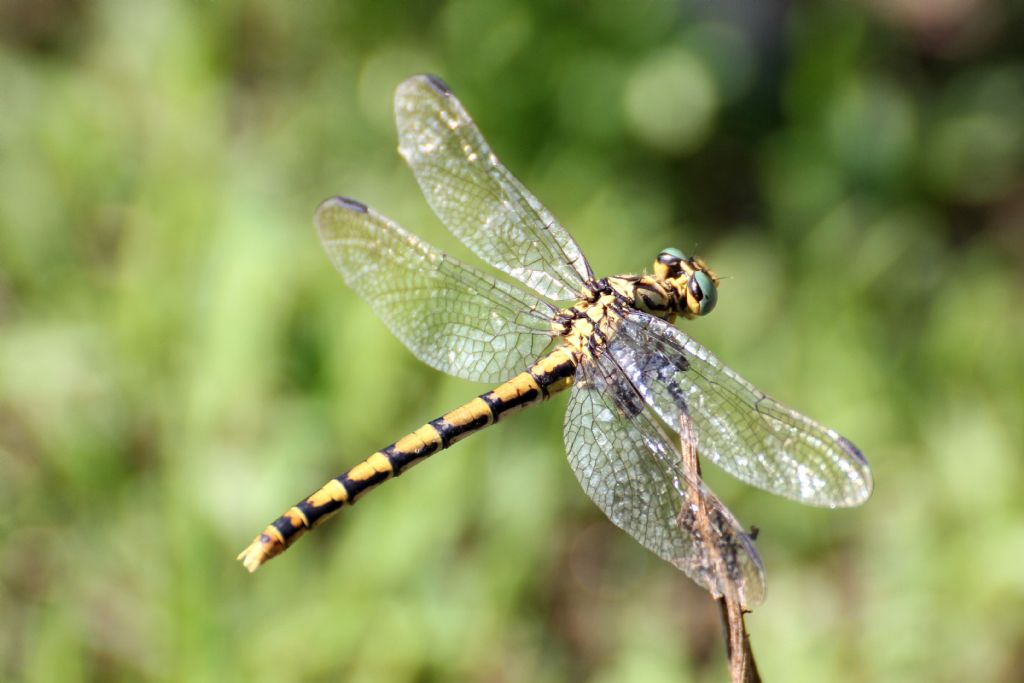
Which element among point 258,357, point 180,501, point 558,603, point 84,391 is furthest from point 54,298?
point 558,603

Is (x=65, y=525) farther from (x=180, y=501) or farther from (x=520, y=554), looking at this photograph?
(x=520, y=554)

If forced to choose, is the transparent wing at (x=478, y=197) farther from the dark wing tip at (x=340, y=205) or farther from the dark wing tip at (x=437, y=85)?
the dark wing tip at (x=340, y=205)

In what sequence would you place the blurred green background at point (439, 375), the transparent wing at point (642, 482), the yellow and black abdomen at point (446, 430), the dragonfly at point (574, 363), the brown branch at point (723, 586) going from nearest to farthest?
the brown branch at point (723, 586), the transparent wing at point (642, 482), the dragonfly at point (574, 363), the yellow and black abdomen at point (446, 430), the blurred green background at point (439, 375)

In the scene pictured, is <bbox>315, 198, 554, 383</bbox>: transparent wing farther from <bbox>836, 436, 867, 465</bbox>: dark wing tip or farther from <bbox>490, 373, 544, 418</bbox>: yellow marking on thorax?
<bbox>836, 436, 867, 465</bbox>: dark wing tip

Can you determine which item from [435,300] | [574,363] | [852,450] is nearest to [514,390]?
[574,363]

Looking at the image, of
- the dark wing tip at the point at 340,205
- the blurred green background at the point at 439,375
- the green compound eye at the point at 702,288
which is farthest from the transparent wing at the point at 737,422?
the blurred green background at the point at 439,375

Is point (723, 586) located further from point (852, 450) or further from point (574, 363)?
point (574, 363)

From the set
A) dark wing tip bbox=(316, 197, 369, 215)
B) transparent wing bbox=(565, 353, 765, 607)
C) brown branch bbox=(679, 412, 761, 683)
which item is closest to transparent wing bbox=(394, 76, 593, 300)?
dark wing tip bbox=(316, 197, 369, 215)
